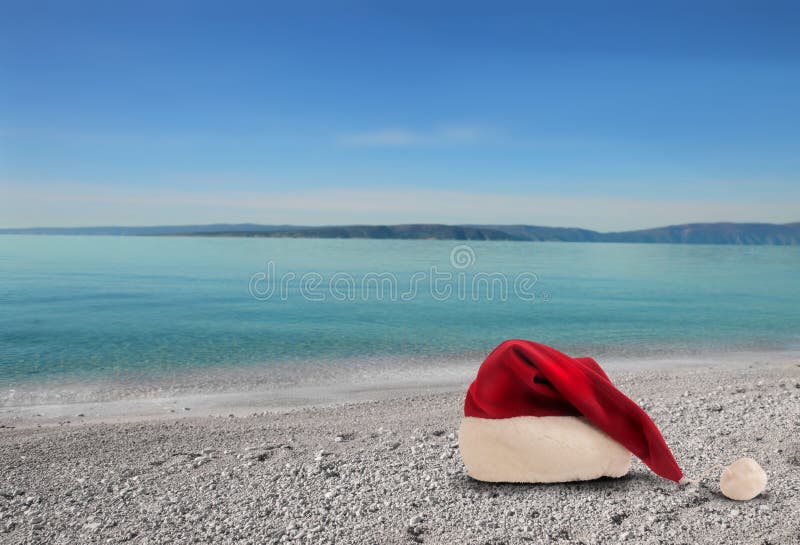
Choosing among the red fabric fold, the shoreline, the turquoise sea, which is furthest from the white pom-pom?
the turquoise sea

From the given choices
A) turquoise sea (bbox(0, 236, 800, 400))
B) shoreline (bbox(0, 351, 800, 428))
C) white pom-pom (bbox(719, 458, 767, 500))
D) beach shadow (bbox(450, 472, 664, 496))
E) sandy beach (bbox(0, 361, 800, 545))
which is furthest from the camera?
turquoise sea (bbox(0, 236, 800, 400))

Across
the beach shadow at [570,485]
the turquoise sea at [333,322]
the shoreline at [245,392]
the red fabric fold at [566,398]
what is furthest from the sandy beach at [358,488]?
the turquoise sea at [333,322]

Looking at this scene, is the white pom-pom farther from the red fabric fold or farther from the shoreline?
the shoreline

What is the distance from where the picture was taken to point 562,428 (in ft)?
17.5

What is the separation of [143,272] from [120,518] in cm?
4949

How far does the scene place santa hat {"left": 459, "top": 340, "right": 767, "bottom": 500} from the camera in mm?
5281

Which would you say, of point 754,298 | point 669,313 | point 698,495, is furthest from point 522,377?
point 754,298

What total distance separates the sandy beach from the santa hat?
21 centimetres

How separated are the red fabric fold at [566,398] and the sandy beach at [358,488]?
48 centimetres

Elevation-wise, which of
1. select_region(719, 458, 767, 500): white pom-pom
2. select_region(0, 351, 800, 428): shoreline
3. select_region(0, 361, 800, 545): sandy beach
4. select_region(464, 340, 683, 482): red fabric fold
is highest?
select_region(464, 340, 683, 482): red fabric fold

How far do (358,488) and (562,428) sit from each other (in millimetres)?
1988

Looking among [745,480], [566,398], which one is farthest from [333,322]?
[745,480]

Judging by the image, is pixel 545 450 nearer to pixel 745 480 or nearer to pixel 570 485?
pixel 570 485

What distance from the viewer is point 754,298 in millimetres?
36000
